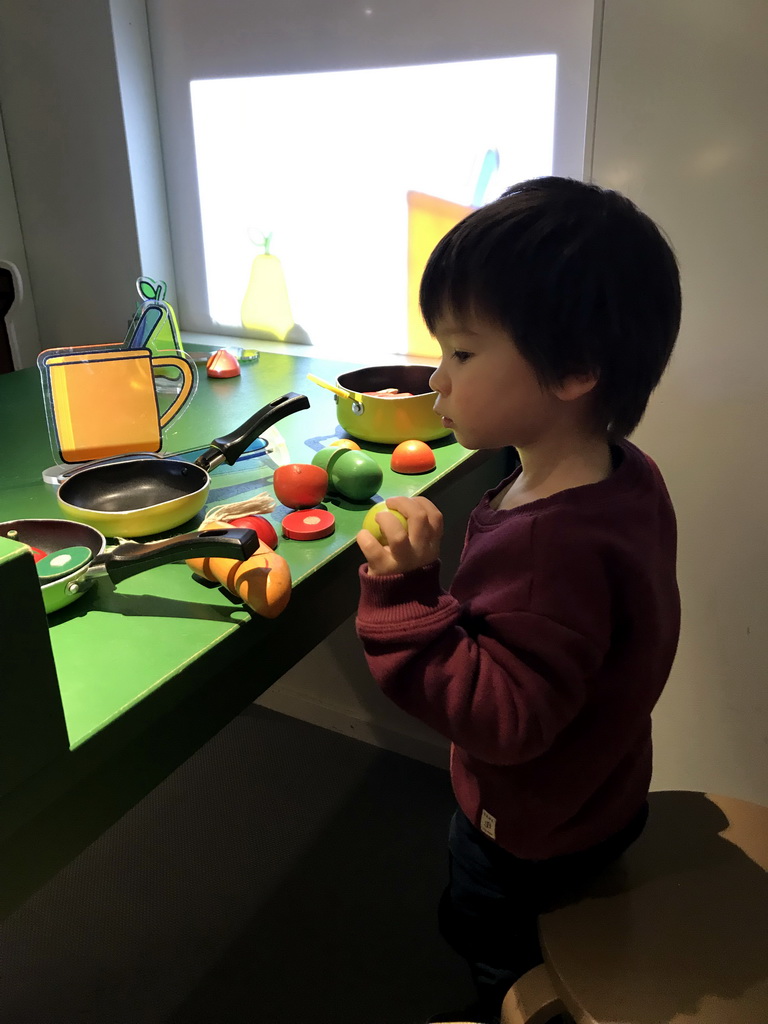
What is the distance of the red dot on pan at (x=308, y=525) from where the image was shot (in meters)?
0.84

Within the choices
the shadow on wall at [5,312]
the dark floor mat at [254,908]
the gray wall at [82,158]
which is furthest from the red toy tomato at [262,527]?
the shadow on wall at [5,312]

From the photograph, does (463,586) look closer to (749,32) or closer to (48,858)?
(48,858)

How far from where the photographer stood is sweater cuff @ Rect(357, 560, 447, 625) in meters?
0.62

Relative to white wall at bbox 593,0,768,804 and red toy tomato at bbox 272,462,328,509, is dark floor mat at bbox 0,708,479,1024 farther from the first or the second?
red toy tomato at bbox 272,462,328,509

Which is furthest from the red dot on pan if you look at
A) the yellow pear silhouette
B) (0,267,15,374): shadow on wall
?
(0,267,15,374): shadow on wall

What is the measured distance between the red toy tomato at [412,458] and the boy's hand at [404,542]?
1.16 ft

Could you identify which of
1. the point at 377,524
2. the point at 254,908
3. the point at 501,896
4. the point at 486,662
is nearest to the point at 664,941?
the point at 501,896

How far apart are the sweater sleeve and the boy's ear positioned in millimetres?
147

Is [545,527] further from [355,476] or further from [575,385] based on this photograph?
[355,476]

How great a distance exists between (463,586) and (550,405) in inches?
6.3

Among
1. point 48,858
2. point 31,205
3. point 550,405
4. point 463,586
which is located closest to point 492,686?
point 463,586

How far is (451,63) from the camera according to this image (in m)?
1.35

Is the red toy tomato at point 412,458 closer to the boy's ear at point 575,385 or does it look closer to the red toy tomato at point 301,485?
the red toy tomato at point 301,485

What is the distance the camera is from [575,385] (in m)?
0.61
